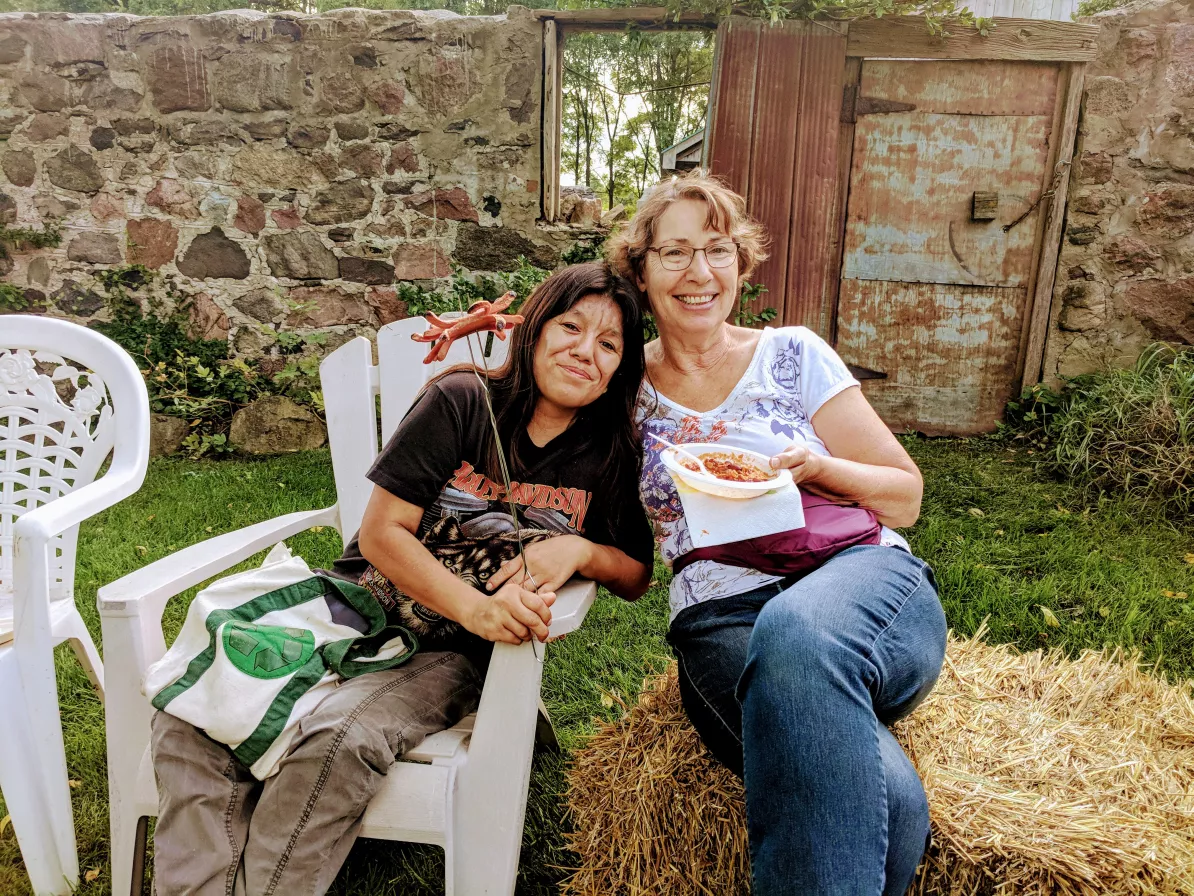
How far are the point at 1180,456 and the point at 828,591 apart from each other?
301 centimetres

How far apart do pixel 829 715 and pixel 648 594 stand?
67.5 inches

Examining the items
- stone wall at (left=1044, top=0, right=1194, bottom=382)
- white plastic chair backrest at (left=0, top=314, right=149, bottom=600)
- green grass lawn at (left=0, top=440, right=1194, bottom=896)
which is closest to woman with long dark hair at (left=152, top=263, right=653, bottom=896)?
green grass lawn at (left=0, top=440, right=1194, bottom=896)

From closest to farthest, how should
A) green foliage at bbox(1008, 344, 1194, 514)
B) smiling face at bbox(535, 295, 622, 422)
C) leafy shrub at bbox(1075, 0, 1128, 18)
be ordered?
smiling face at bbox(535, 295, 622, 422) → green foliage at bbox(1008, 344, 1194, 514) → leafy shrub at bbox(1075, 0, 1128, 18)

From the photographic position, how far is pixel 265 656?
129 centimetres

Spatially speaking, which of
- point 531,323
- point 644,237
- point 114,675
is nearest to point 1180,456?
point 644,237

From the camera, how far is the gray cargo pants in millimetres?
1152

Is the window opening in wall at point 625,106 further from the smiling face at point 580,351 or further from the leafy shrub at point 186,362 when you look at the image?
the smiling face at point 580,351

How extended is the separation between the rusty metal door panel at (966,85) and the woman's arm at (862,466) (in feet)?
10.8

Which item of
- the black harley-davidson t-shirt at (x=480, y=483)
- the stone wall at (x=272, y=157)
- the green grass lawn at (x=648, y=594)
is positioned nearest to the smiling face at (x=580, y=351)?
the black harley-davidson t-shirt at (x=480, y=483)

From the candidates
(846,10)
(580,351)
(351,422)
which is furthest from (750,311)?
(580,351)

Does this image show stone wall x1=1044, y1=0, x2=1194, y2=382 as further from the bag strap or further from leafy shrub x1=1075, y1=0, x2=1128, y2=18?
the bag strap

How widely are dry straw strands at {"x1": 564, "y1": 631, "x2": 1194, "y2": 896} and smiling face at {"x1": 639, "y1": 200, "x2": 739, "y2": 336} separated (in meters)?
0.77

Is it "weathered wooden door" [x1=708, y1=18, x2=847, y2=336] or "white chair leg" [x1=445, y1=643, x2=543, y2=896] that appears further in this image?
"weathered wooden door" [x1=708, y1=18, x2=847, y2=336]

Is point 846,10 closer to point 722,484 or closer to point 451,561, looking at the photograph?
point 722,484
